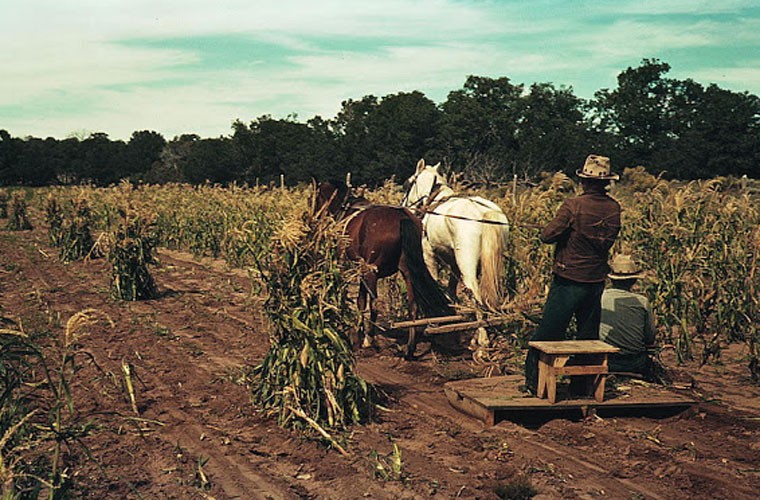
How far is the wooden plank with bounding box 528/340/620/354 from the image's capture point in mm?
5461

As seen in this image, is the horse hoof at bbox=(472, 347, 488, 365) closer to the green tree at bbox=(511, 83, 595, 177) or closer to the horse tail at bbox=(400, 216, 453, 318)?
the horse tail at bbox=(400, 216, 453, 318)

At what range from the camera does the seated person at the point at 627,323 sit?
626 cm

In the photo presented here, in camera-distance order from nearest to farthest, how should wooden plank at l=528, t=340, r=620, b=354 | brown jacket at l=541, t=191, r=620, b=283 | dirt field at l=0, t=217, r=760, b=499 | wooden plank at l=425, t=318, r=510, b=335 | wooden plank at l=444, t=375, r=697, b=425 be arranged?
dirt field at l=0, t=217, r=760, b=499 → wooden plank at l=528, t=340, r=620, b=354 → wooden plank at l=444, t=375, r=697, b=425 → brown jacket at l=541, t=191, r=620, b=283 → wooden plank at l=425, t=318, r=510, b=335

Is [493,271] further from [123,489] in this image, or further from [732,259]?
[123,489]

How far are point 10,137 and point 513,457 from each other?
295 ft

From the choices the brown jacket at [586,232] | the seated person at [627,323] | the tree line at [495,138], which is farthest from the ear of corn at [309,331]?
the tree line at [495,138]

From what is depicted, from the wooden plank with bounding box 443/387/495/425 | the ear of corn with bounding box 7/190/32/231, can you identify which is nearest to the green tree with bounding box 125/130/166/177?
the ear of corn with bounding box 7/190/32/231

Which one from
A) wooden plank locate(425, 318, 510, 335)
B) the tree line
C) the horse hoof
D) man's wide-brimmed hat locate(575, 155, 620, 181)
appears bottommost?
the horse hoof

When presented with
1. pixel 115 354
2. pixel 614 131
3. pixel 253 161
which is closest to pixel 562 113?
pixel 614 131

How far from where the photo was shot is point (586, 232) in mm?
5949

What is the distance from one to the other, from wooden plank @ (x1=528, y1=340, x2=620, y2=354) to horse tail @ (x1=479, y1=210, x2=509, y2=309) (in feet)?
8.63

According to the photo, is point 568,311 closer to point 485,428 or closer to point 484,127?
point 485,428

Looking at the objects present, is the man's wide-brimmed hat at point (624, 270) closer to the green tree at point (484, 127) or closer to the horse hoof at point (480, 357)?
the horse hoof at point (480, 357)

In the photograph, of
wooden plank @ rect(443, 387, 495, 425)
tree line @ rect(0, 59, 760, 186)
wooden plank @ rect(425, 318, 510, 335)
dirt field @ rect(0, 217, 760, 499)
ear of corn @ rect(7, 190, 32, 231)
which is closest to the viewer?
dirt field @ rect(0, 217, 760, 499)
